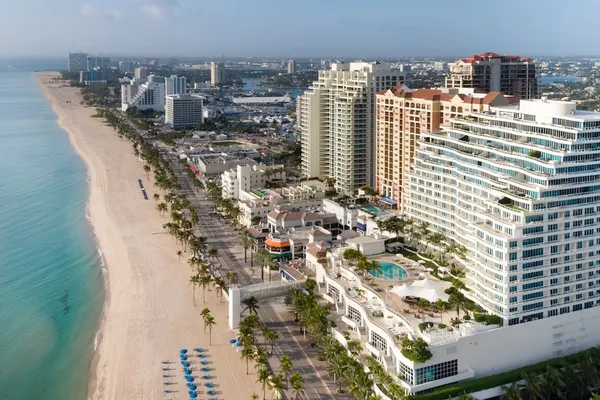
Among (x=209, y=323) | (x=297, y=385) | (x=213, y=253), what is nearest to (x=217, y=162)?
(x=213, y=253)

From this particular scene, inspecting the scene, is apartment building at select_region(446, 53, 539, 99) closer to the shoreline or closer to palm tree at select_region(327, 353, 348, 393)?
the shoreline

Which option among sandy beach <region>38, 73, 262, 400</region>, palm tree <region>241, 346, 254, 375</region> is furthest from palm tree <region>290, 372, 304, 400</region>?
palm tree <region>241, 346, 254, 375</region>

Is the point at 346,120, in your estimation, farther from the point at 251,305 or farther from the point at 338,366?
the point at 338,366

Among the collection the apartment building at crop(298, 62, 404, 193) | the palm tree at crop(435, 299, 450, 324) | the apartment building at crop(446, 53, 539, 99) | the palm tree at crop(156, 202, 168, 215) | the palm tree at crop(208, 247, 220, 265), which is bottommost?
the palm tree at crop(208, 247, 220, 265)

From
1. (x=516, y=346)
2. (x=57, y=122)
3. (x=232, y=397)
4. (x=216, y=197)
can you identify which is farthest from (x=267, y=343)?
(x=57, y=122)

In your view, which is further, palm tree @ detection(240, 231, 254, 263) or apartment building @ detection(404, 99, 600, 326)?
palm tree @ detection(240, 231, 254, 263)

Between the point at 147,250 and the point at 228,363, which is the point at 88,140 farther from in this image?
the point at 228,363

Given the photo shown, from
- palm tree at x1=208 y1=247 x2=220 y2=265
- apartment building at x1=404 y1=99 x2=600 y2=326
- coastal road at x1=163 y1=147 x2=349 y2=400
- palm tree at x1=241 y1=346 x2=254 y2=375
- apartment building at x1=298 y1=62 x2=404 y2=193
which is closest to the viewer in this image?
apartment building at x1=404 y1=99 x2=600 y2=326

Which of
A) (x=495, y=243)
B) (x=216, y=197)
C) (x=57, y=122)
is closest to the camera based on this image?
(x=495, y=243)
